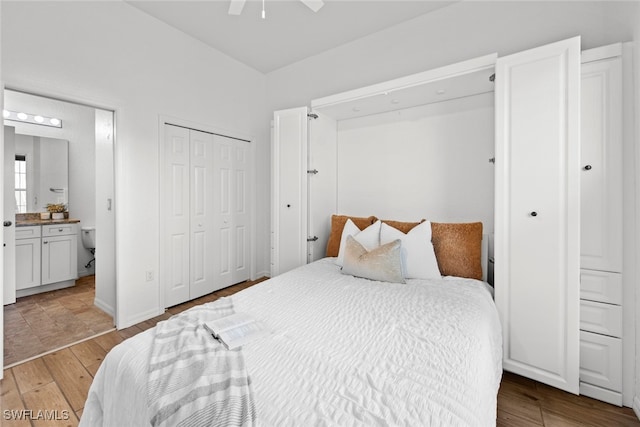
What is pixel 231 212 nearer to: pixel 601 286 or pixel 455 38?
pixel 455 38

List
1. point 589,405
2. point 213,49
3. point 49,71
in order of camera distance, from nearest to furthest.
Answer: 1. point 589,405
2. point 49,71
3. point 213,49

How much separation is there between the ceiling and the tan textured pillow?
2142 millimetres

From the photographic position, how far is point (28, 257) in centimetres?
329

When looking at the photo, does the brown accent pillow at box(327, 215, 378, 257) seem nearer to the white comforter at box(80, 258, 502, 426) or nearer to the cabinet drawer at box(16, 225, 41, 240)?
the white comforter at box(80, 258, 502, 426)

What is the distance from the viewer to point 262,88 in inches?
151

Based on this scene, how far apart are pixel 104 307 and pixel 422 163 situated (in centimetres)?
365

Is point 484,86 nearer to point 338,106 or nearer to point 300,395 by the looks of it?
point 338,106

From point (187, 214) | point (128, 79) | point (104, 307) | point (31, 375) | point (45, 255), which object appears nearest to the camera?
point (31, 375)

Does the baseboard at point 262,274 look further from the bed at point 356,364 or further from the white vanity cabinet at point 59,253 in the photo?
the white vanity cabinet at point 59,253

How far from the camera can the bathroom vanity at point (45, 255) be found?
10.7ft

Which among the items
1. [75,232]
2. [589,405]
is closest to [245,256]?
[75,232]

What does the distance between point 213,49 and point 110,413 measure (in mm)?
3514

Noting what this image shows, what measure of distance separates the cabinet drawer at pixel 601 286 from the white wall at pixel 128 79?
348cm

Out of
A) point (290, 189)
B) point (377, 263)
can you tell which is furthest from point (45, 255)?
point (377, 263)
